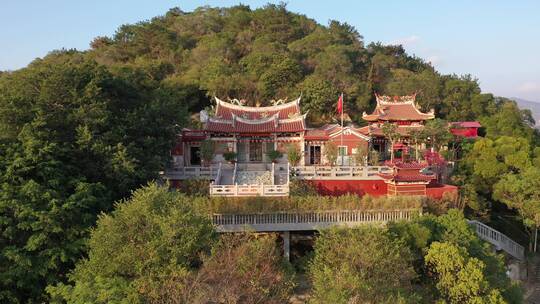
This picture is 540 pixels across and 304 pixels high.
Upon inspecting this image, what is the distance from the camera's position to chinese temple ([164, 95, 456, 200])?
19.8 metres

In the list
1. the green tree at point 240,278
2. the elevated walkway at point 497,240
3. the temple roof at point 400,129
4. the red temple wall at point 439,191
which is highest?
the temple roof at point 400,129

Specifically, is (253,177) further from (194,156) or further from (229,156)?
(194,156)

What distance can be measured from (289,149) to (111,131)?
938cm

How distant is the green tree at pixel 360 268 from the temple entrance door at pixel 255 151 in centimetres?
1510

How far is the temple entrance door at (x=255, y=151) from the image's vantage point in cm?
2839

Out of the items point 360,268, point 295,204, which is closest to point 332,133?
point 295,204

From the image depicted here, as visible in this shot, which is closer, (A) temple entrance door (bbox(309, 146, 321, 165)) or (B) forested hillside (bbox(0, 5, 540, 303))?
(B) forested hillside (bbox(0, 5, 540, 303))

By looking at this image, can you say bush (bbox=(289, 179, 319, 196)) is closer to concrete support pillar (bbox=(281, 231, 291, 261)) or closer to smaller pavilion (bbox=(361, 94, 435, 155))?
concrete support pillar (bbox=(281, 231, 291, 261))

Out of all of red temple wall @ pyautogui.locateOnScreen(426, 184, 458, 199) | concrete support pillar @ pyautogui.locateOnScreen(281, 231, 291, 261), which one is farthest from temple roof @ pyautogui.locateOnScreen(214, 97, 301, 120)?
concrete support pillar @ pyautogui.locateOnScreen(281, 231, 291, 261)

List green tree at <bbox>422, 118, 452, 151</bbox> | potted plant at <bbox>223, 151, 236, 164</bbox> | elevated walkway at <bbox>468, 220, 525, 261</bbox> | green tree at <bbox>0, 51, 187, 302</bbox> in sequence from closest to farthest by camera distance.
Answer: green tree at <bbox>0, 51, 187, 302</bbox> < elevated walkway at <bbox>468, 220, 525, 261</bbox> < green tree at <bbox>422, 118, 452, 151</bbox> < potted plant at <bbox>223, 151, 236, 164</bbox>

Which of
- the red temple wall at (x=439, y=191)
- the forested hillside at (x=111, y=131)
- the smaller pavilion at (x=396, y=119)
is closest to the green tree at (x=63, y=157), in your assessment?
the forested hillside at (x=111, y=131)

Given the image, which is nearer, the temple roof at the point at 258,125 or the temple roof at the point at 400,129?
the temple roof at the point at 258,125

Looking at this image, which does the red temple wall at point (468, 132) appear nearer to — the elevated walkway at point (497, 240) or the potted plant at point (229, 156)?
the elevated walkway at point (497, 240)

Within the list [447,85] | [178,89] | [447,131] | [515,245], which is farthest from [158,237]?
[447,85]
